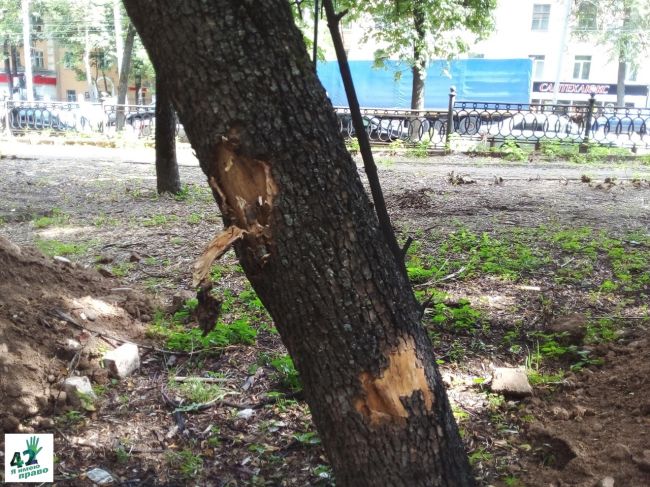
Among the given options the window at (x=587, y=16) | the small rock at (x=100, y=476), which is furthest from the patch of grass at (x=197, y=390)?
the window at (x=587, y=16)

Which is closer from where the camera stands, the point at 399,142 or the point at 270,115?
the point at 270,115

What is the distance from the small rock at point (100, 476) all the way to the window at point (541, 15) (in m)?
42.8

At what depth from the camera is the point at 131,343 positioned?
10.9 ft

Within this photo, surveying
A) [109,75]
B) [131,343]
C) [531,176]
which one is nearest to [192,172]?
[531,176]

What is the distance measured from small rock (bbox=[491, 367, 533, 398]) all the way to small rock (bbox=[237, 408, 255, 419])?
1197 millimetres

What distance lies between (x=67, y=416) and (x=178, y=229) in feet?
12.9

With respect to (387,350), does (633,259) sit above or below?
below

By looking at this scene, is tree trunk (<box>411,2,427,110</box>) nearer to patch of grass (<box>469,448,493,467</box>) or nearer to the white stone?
the white stone

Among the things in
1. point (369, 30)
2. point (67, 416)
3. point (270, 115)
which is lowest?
point (67, 416)

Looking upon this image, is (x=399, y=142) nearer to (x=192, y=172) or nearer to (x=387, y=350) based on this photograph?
(x=192, y=172)

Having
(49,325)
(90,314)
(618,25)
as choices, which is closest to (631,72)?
(618,25)

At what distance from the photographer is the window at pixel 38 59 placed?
54.7 meters

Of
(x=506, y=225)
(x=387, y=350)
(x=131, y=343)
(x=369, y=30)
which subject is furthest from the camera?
(x=369, y=30)

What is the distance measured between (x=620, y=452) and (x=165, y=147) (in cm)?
725
